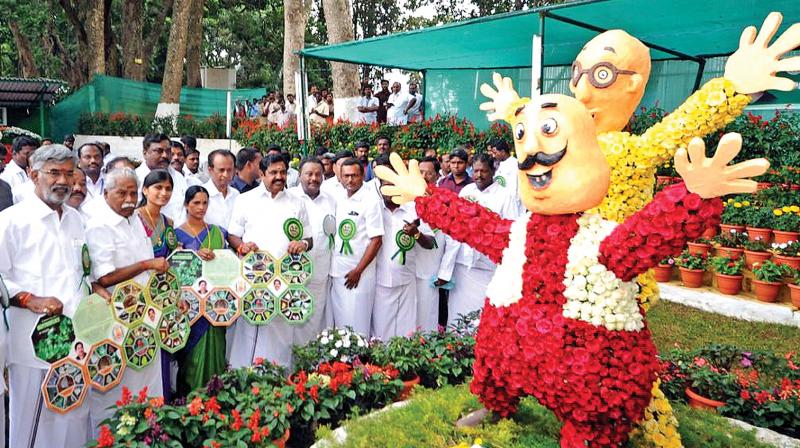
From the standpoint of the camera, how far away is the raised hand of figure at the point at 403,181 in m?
3.46

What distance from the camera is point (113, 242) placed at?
12.4 ft

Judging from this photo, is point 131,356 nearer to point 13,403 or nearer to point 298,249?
point 13,403

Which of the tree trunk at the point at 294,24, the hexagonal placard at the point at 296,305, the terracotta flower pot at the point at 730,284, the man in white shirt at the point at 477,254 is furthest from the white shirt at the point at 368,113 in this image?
the hexagonal placard at the point at 296,305

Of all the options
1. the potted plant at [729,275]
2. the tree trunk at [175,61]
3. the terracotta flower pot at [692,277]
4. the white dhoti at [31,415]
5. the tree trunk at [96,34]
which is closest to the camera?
the white dhoti at [31,415]

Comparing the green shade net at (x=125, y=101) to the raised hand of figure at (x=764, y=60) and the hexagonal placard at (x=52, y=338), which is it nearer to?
the hexagonal placard at (x=52, y=338)

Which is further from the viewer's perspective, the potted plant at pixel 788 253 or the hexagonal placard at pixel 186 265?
the potted plant at pixel 788 253

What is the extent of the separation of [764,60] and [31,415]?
422cm

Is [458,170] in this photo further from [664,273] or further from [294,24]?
[294,24]

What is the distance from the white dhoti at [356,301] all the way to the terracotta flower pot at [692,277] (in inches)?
169


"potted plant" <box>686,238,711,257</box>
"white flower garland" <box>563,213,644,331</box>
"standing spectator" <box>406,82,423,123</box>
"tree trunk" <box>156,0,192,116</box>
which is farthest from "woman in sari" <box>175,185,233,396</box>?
"tree trunk" <box>156,0,192,116</box>

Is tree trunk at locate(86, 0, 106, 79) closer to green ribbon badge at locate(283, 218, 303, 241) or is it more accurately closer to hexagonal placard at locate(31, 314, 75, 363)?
green ribbon badge at locate(283, 218, 303, 241)

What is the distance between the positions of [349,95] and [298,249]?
984 cm

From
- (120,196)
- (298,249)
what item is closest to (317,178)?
(298,249)

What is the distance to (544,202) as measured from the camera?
2.90 m
